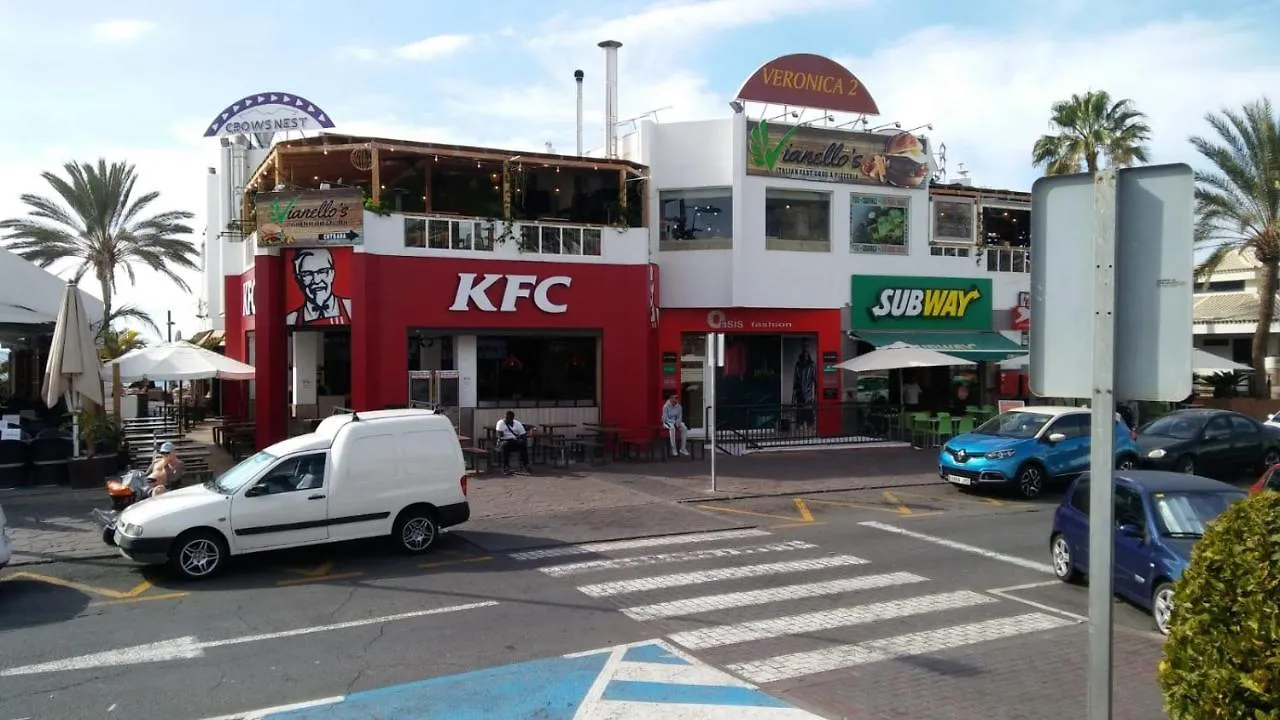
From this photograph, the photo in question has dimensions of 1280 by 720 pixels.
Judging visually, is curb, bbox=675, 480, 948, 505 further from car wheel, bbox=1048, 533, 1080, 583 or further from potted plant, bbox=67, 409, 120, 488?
Result: potted plant, bbox=67, 409, 120, 488

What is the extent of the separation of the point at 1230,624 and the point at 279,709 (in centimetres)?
621

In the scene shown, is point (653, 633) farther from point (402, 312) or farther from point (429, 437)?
point (402, 312)

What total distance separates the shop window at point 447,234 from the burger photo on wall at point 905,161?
11885 millimetres

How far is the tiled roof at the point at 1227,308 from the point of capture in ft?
137

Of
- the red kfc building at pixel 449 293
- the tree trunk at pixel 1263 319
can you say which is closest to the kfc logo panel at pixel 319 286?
the red kfc building at pixel 449 293

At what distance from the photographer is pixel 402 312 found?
21656 millimetres

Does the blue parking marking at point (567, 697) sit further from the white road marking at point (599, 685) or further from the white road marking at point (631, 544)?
the white road marking at point (631, 544)

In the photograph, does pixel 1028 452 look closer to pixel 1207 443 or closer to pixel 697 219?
pixel 1207 443

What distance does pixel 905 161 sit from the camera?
1079 inches

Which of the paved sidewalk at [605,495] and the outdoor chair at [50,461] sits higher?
the outdoor chair at [50,461]

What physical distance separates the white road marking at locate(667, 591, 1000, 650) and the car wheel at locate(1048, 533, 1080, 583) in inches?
51.2

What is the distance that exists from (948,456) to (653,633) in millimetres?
11098

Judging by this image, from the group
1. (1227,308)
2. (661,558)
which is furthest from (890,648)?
(1227,308)

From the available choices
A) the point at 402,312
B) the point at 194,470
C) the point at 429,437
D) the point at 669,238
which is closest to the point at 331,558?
the point at 429,437
